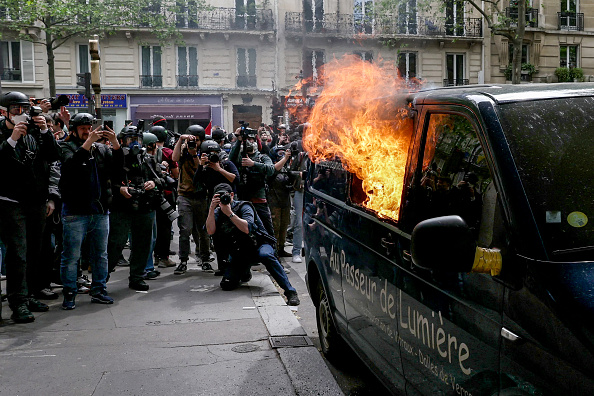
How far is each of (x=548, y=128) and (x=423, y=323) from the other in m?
1.02


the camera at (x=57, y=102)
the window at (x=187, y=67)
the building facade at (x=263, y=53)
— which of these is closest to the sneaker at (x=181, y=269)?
the camera at (x=57, y=102)

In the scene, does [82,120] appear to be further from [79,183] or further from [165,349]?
[165,349]

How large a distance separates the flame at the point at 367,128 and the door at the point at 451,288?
28 centimetres

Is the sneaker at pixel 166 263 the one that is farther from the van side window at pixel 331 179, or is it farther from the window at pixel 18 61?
the window at pixel 18 61

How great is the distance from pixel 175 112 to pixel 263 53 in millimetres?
5613

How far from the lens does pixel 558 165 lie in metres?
2.38

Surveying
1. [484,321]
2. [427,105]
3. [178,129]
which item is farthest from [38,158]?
[178,129]

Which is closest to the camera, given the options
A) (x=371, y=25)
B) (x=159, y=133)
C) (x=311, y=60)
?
(x=159, y=133)

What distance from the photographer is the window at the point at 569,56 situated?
33031mm

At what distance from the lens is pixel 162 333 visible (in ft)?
18.2

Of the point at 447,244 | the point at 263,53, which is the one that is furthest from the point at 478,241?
the point at 263,53

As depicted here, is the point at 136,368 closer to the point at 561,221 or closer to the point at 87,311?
the point at 87,311

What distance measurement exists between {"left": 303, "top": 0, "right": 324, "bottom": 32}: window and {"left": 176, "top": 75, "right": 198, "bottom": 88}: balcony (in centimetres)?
659

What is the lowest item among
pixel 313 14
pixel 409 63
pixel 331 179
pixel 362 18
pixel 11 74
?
pixel 331 179
